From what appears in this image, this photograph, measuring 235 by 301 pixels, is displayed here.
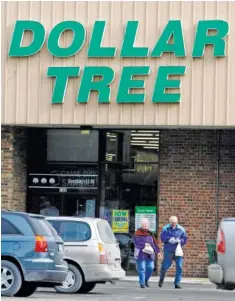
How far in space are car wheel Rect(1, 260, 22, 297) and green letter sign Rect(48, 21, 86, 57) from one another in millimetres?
10710

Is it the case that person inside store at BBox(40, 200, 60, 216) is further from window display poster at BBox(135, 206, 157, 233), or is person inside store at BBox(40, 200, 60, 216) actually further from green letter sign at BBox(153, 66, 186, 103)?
green letter sign at BBox(153, 66, 186, 103)

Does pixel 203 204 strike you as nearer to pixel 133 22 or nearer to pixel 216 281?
pixel 133 22

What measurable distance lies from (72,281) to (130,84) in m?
8.04

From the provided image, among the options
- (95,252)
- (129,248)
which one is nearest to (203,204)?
(129,248)

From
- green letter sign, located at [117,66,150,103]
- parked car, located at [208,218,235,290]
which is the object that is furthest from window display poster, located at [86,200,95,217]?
parked car, located at [208,218,235,290]

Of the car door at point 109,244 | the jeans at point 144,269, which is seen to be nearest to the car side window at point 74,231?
the car door at point 109,244

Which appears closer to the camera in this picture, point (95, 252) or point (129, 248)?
point (95, 252)

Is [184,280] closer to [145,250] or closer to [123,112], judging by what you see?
[145,250]

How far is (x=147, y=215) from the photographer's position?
2719 centimetres

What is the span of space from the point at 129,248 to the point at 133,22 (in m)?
6.37

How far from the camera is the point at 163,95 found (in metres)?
25.4

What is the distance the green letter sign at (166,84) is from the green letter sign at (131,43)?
27.5 inches

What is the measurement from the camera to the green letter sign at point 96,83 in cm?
2570

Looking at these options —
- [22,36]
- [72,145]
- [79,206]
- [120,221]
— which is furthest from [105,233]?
[22,36]
